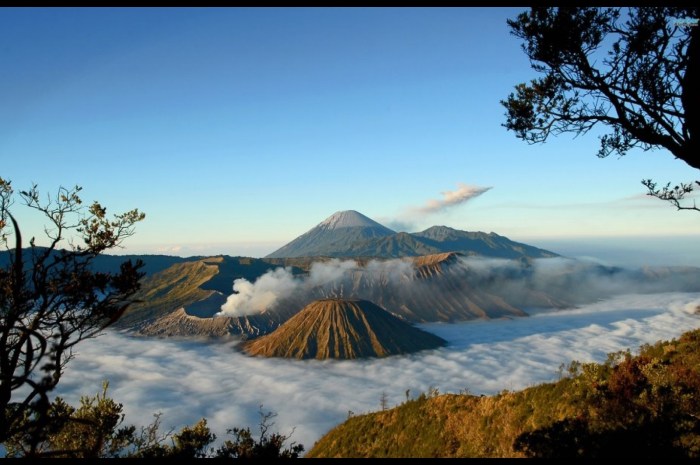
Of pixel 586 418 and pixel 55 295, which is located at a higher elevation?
pixel 55 295

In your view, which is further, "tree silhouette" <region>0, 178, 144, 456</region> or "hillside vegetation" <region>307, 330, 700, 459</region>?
"hillside vegetation" <region>307, 330, 700, 459</region>

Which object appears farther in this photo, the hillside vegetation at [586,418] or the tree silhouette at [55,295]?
the hillside vegetation at [586,418]

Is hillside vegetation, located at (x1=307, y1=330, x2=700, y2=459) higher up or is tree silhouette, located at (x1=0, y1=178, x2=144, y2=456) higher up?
tree silhouette, located at (x1=0, y1=178, x2=144, y2=456)

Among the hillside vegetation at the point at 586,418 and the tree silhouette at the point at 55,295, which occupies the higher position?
the tree silhouette at the point at 55,295

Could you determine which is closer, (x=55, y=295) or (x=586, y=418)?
(x=55, y=295)

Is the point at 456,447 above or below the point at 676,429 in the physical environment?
below

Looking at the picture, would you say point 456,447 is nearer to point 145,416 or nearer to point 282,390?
point 145,416
